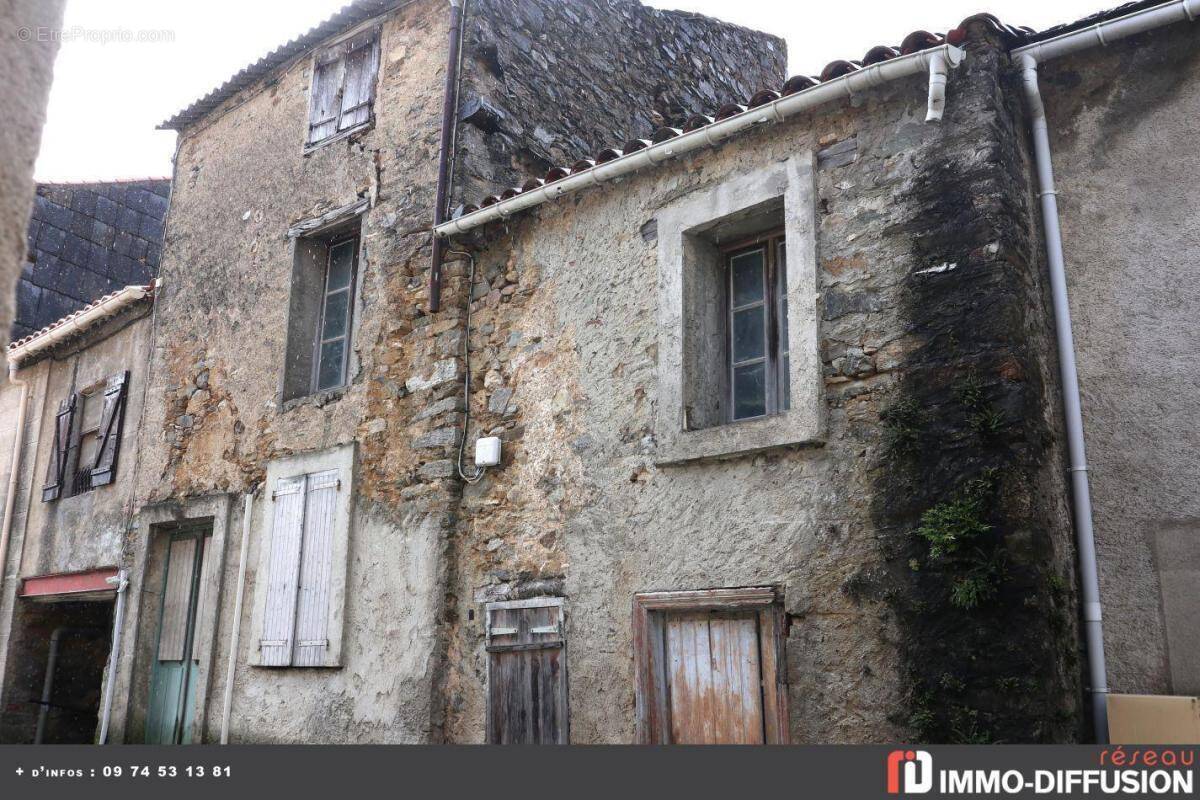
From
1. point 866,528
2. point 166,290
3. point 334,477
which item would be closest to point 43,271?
point 166,290

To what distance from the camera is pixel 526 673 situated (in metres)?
6.26

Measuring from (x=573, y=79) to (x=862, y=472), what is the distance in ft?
16.0

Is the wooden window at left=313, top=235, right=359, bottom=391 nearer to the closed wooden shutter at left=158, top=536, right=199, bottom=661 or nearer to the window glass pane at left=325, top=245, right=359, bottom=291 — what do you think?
the window glass pane at left=325, top=245, right=359, bottom=291

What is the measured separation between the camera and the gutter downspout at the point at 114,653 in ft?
28.1

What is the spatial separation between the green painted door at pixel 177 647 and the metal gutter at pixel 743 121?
141 inches

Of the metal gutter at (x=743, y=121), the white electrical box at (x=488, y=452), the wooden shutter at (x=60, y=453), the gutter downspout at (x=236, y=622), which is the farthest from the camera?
the wooden shutter at (x=60, y=453)

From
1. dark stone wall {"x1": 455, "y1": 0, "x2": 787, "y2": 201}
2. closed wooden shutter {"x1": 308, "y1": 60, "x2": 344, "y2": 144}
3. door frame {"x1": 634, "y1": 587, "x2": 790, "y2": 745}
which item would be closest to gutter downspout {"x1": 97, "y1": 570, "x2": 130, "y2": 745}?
closed wooden shutter {"x1": 308, "y1": 60, "x2": 344, "y2": 144}

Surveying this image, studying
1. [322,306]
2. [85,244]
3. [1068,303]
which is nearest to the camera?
[1068,303]

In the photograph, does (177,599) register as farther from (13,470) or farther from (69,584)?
(13,470)

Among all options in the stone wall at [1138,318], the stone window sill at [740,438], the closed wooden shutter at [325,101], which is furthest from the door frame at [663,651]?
the closed wooden shutter at [325,101]

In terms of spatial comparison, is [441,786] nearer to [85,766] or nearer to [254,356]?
[85,766]

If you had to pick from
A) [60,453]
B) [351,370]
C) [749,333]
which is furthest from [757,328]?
[60,453]

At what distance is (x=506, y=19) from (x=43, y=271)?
27.4ft

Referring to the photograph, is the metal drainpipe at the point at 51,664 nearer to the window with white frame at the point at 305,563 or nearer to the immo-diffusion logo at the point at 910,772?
the window with white frame at the point at 305,563
